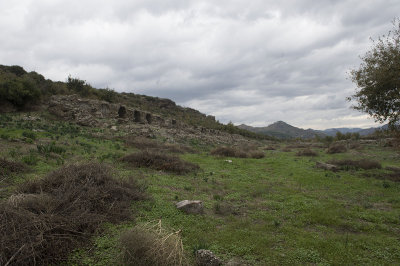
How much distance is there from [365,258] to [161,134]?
72.6ft

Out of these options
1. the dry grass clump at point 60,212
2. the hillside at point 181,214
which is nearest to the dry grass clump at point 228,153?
the hillside at point 181,214

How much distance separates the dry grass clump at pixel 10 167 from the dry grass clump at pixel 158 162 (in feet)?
14.1

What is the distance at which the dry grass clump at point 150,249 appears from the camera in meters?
3.14

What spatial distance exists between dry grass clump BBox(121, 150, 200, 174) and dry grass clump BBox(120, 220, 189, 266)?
734 centimetres

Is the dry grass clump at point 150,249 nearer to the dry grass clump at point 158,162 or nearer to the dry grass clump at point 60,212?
the dry grass clump at point 60,212

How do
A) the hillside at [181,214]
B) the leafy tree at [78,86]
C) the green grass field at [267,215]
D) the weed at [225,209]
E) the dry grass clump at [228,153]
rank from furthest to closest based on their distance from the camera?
the leafy tree at [78,86] → the dry grass clump at [228,153] → the weed at [225,209] → the green grass field at [267,215] → the hillside at [181,214]

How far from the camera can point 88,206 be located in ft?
15.8

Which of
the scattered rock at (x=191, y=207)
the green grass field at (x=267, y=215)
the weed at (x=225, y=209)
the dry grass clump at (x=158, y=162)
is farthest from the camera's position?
the dry grass clump at (x=158, y=162)

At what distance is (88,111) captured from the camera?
84.7 feet

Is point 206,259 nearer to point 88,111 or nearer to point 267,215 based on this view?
point 267,215

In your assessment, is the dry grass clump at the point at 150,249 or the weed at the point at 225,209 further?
the weed at the point at 225,209

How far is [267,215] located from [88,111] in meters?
24.8

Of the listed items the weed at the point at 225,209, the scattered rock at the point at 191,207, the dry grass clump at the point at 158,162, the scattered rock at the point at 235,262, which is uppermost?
the dry grass clump at the point at 158,162

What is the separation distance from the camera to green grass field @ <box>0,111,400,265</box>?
4219 mm
